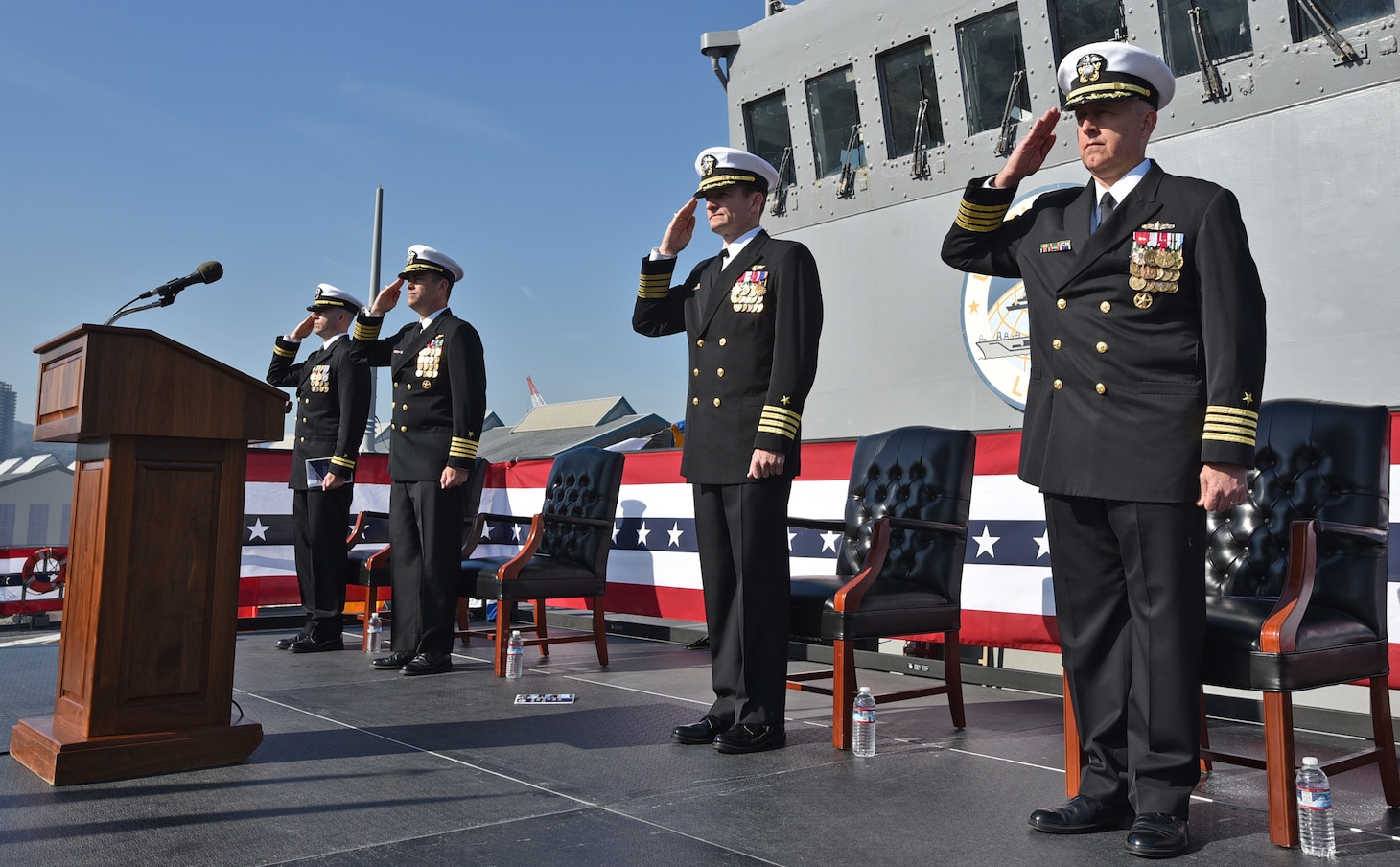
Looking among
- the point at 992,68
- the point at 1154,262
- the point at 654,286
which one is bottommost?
the point at 1154,262

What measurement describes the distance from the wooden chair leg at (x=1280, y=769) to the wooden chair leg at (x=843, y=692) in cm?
129

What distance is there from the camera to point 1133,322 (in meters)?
2.49

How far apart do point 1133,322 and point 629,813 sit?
5.48 feet

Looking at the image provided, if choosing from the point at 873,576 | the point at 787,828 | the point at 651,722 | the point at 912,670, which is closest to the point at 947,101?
the point at 912,670

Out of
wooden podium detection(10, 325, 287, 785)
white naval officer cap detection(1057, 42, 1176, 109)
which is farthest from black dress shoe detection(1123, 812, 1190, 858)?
wooden podium detection(10, 325, 287, 785)

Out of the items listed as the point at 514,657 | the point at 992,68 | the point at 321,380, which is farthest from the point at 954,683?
the point at 992,68

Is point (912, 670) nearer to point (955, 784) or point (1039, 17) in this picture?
point (955, 784)

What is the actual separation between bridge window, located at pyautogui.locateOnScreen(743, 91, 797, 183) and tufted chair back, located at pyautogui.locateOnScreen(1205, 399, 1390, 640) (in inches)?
223

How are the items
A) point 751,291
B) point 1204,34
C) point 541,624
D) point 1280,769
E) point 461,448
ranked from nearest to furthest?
1. point 1280,769
2. point 751,291
3. point 461,448
4. point 541,624
5. point 1204,34

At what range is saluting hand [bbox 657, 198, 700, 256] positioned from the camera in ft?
12.3

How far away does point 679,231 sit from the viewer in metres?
3.79

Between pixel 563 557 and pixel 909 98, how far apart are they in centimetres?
432

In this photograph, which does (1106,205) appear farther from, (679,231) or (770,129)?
(770,129)

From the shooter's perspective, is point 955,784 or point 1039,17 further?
point 1039,17
